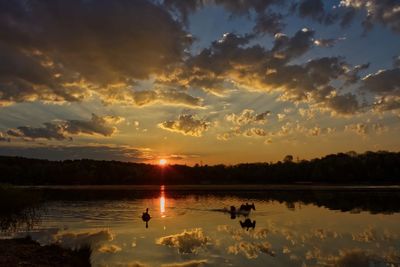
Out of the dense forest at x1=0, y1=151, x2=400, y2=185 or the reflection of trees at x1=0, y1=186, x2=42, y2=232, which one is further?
the dense forest at x1=0, y1=151, x2=400, y2=185

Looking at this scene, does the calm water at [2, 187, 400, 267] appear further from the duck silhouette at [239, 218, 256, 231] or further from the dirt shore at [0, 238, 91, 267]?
the dirt shore at [0, 238, 91, 267]

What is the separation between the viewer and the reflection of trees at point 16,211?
35844mm

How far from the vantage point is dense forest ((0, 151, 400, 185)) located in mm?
138113

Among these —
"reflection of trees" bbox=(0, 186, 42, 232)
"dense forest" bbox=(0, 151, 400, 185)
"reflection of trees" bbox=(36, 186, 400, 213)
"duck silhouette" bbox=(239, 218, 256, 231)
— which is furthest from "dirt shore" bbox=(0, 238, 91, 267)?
"dense forest" bbox=(0, 151, 400, 185)

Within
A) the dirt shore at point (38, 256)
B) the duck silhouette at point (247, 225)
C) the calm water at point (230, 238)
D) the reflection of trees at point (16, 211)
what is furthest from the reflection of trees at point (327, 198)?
the dirt shore at point (38, 256)

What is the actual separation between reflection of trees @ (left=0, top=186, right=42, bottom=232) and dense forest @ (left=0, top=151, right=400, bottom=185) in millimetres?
81496

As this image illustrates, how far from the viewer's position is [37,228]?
35.1 m

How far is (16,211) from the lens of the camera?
4647cm

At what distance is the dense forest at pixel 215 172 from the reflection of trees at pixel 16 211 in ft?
267

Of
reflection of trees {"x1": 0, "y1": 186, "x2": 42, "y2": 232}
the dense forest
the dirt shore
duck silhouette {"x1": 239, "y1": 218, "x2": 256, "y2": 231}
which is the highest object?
the dense forest

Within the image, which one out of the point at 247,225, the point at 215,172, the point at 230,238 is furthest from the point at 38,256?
the point at 215,172

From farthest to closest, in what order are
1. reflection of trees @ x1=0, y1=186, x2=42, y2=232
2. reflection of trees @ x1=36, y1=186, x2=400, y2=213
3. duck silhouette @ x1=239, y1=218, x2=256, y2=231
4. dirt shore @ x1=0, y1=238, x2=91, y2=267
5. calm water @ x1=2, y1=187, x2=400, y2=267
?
reflection of trees @ x1=36, y1=186, x2=400, y2=213 < duck silhouette @ x1=239, y1=218, x2=256, y2=231 < reflection of trees @ x1=0, y1=186, x2=42, y2=232 < calm water @ x1=2, y1=187, x2=400, y2=267 < dirt shore @ x1=0, y1=238, x2=91, y2=267

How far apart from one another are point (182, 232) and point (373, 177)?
115 metres

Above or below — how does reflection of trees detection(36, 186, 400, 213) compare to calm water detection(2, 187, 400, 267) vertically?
above
